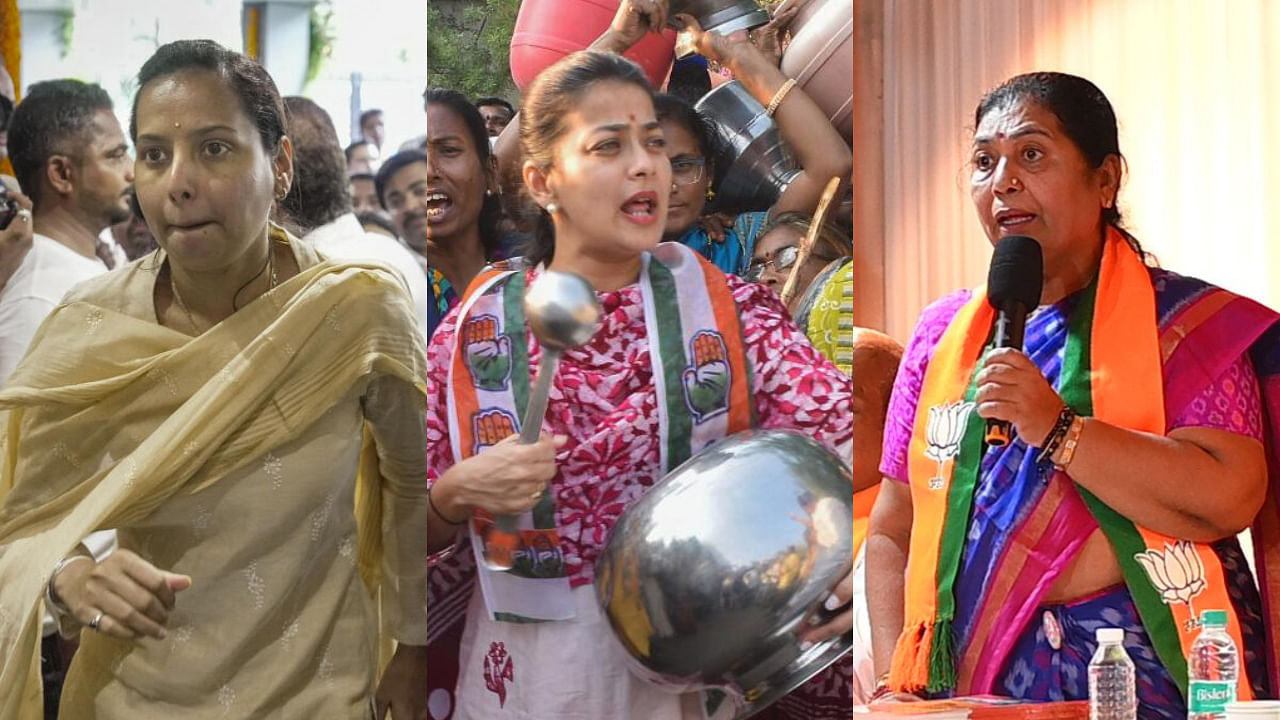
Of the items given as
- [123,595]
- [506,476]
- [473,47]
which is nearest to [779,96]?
[473,47]

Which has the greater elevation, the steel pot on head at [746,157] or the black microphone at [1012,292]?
the steel pot on head at [746,157]

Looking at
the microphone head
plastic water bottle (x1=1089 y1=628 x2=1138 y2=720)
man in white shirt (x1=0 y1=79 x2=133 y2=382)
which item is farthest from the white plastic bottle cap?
man in white shirt (x1=0 y1=79 x2=133 y2=382)

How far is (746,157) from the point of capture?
115 inches

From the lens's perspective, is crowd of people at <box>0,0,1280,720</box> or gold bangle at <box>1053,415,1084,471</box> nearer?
crowd of people at <box>0,0,1280,720</box>

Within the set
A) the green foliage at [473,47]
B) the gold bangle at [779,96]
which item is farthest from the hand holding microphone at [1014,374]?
the green foliage at [473,47]

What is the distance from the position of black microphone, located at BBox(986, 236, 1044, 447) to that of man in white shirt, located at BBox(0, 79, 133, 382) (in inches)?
64.7

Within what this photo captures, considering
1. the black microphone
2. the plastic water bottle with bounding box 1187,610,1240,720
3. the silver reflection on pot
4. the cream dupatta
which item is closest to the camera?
the silver reflection on pot

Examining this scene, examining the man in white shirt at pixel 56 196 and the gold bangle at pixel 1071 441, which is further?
the gold bangle at pixel 1071 441

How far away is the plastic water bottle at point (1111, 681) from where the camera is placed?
9.71ft

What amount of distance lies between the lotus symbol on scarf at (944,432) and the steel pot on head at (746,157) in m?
0.60

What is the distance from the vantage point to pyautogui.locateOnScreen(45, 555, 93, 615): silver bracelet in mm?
2865

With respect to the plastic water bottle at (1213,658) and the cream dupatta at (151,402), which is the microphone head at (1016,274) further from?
the cream dupatta at (151,402)

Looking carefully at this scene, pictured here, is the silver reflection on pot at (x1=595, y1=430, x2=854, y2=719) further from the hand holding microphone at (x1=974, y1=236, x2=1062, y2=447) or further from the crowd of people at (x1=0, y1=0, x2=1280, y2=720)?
the hand holding microphone at (x1=974, y1=236, x2=1062, y2=447)

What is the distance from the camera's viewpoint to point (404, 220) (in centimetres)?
295
